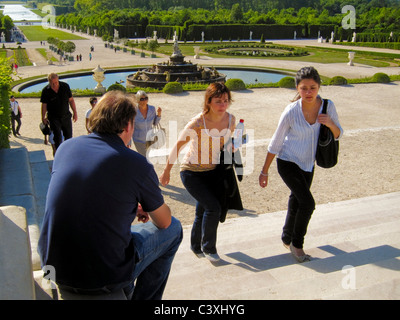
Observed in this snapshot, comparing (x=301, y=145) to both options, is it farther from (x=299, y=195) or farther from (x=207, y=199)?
(x=207, y=199)

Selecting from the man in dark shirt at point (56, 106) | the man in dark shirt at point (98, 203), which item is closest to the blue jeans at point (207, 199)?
the man in dark shirt at point (98, 203)

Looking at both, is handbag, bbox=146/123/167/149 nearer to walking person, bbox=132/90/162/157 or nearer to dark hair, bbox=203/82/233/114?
walking person, bbox=132/90/162/157

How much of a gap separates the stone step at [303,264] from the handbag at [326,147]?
31.3 inches

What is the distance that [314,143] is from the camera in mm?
3645

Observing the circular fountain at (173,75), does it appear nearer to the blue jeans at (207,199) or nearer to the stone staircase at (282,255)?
the stone staircase at (282,255)

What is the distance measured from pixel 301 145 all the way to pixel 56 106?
4.29 m

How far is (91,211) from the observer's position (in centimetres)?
206

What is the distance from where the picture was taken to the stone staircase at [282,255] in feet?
9.32

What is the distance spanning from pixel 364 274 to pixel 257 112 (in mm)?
9713

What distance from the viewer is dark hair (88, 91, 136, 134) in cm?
229

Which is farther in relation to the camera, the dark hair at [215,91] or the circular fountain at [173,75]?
the circular fountain at [173,75]

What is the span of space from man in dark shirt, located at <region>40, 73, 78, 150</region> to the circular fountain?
45.3ft

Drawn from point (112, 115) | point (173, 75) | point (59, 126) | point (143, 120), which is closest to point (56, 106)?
point (59, 126)
